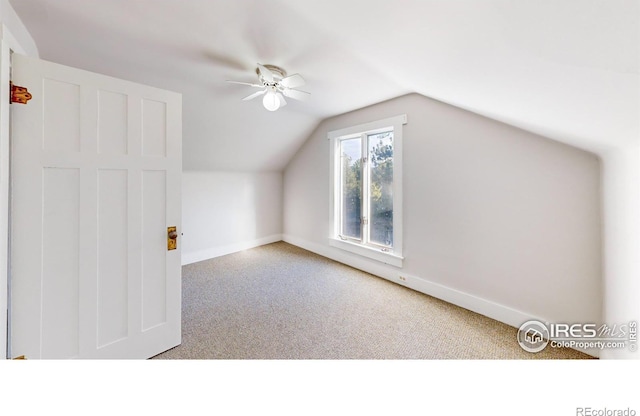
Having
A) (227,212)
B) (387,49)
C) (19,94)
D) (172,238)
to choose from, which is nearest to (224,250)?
(227,212)

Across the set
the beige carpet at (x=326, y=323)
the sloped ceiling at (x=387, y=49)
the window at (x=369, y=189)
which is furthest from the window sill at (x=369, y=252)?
the sloped ceiling at (x=387, y=49)

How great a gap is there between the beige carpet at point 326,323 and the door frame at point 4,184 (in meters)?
0.82

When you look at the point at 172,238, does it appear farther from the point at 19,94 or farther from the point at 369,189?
the point at 369,189

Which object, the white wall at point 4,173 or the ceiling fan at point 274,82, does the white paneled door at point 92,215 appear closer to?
the white wall at point 4,173

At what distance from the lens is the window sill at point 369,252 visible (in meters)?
2.87

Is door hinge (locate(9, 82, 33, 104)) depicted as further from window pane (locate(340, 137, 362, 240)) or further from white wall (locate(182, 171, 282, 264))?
window pane (locate(340, 137, 362, 240))

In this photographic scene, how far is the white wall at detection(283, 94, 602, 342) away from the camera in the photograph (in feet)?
5.59

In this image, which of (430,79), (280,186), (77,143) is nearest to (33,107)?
(77,143)

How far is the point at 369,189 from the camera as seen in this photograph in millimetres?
3320

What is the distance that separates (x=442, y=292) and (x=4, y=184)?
339cm

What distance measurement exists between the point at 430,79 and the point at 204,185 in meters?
3.61

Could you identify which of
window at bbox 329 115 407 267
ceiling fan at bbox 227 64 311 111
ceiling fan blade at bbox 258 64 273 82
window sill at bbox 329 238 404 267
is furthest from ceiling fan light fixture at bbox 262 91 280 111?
window sill at bbox 329 238 404 267

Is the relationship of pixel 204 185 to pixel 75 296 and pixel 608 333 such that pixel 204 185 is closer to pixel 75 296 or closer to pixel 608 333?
pixel 75 296
